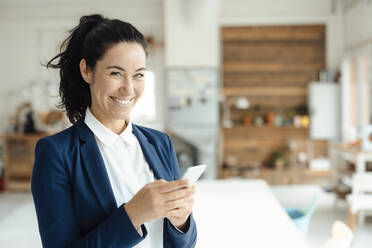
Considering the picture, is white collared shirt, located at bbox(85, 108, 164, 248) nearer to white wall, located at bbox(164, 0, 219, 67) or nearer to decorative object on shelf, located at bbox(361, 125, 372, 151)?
decorative object on shelf, located at bbox(361, 125, 372, 151)

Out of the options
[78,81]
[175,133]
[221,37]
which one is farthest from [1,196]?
[78,81]

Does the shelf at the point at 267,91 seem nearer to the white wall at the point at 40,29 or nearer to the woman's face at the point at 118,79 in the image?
the white wall at the point at 40,29

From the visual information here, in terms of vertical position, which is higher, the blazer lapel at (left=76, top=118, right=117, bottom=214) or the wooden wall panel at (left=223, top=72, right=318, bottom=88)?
the wooden wall panel at (left=223, top=72, right=318, bottom=88)

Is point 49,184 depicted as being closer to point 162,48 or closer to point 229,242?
point 229,242

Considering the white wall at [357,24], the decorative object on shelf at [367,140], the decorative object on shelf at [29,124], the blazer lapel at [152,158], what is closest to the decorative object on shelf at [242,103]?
the white wall at [357,24]

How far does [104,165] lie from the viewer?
42.0 inches

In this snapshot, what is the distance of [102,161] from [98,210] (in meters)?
0.13

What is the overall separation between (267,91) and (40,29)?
14.6ft

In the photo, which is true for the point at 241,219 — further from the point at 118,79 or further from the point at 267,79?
the point at 267,79

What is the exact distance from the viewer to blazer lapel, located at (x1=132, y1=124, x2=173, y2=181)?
1.18 meters

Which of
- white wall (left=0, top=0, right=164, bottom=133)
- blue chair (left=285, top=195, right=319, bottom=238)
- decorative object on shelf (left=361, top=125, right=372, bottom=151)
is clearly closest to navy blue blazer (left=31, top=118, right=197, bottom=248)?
blue chair (left=285, top=195, right=319, bottom=238)

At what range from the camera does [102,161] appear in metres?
1.07

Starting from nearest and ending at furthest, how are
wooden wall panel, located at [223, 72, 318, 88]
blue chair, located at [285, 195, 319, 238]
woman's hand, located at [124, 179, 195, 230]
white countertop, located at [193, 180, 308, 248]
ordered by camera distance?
woman's hand, located at [124, 179, 195, 230] < white countertop, located at [193, 180, 308, 248] < blue chair, located at [285, 195, 319, 238] < wooden wall panel, located at [223, 72, 318, 88]

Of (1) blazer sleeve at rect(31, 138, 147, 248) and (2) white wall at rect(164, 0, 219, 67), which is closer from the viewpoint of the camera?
(1) blazer sleeve at rect(31, 138, 147, 248)
